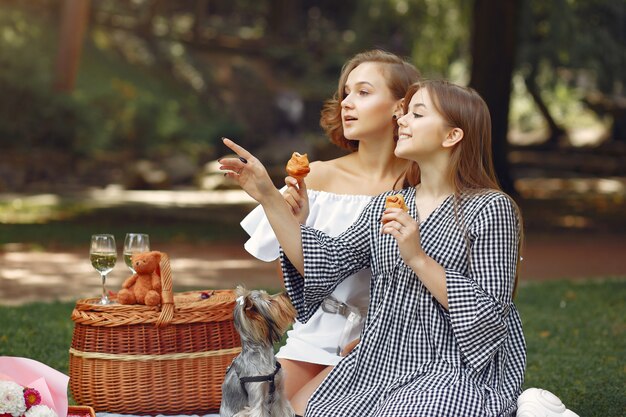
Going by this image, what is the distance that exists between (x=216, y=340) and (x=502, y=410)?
1.62 meters

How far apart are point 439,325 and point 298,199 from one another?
859mm

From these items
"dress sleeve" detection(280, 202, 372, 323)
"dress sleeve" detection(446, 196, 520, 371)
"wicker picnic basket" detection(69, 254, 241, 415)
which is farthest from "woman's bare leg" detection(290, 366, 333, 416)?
"dress sleeve" detection(446, 196, 520, 371)

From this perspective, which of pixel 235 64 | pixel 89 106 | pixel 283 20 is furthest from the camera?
pixel 283 20

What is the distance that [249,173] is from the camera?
12.5 ft

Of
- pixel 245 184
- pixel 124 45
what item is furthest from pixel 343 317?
pixel 124 45

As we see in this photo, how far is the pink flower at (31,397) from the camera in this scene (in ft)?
12.6

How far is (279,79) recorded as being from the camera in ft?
102

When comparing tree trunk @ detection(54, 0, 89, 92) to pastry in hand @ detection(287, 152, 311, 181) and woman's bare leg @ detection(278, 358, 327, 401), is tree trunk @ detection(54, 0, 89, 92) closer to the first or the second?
woman's bare leg @ detection(278, 358, 327, 401)

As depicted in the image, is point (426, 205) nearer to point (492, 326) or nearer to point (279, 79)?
point (492, 326)

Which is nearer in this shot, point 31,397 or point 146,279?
point 31,397

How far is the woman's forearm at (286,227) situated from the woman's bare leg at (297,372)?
850 millimetres

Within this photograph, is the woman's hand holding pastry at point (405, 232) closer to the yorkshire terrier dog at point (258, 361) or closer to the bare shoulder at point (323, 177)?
the yorkshire terrier dog at point (258, 361)

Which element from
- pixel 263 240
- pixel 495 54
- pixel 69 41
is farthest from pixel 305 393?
pixel 69 41

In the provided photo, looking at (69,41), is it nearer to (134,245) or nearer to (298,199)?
(134,245)
